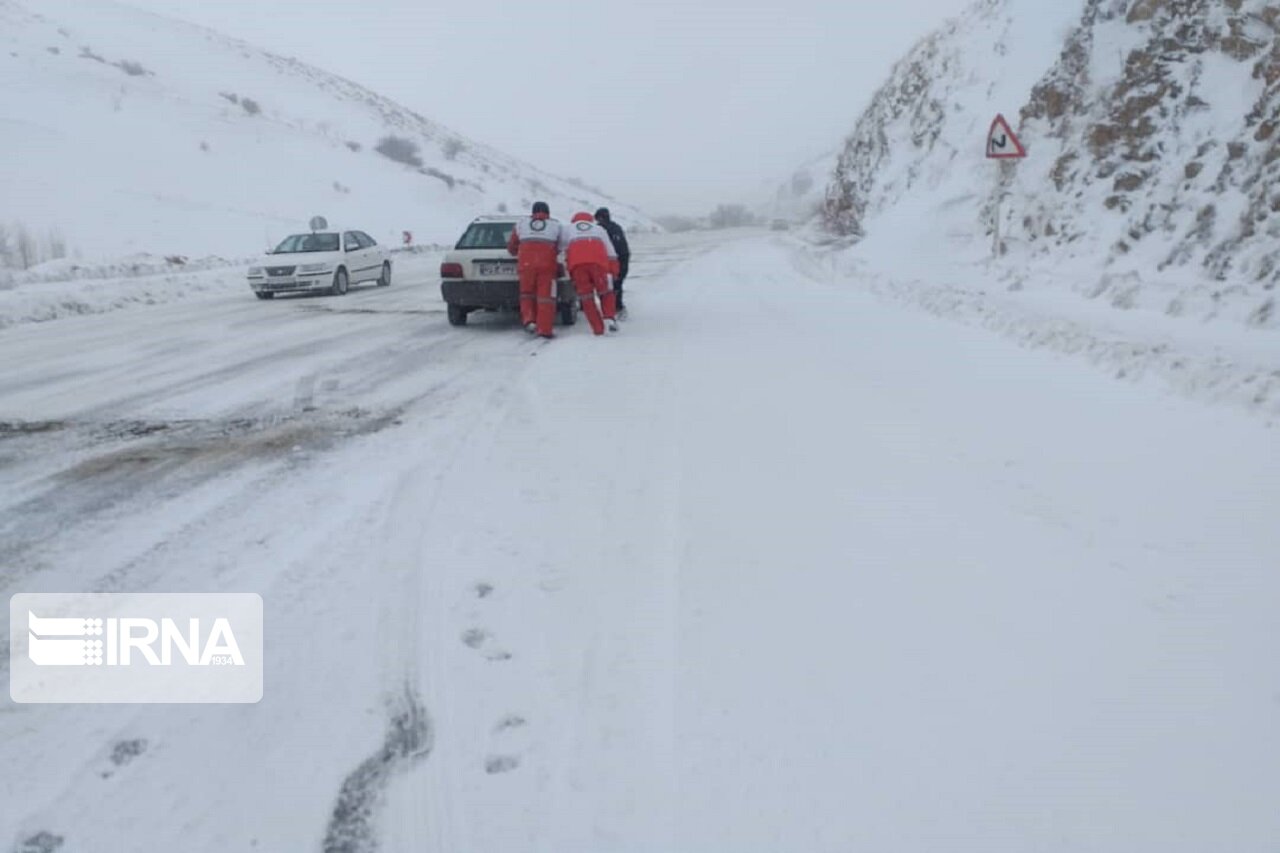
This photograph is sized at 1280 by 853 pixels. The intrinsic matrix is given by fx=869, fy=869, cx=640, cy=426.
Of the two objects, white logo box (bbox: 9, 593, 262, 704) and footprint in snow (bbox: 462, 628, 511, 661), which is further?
footprint in snow (bbox: 462, 628, 511, 661)

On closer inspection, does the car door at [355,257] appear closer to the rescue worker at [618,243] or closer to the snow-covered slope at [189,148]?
the rescue worker at [618,243]

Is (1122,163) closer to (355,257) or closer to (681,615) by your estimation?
(681,615)

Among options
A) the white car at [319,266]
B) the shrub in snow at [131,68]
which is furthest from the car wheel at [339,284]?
the shrub in snow at [131,68]

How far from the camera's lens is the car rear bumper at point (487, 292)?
12.4m

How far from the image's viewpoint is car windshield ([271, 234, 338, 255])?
1958 cm

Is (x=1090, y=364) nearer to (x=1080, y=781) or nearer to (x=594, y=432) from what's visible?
(x=594, y=432)

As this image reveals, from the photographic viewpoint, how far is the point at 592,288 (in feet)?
38.7

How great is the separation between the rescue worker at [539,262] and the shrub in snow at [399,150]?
53019 mm

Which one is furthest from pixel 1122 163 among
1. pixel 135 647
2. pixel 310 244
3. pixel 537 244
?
pixel 310 244

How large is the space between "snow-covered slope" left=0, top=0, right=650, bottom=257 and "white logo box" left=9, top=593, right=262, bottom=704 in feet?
90.7

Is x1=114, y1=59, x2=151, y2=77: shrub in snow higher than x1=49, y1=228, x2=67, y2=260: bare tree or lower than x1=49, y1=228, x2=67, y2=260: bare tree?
higher

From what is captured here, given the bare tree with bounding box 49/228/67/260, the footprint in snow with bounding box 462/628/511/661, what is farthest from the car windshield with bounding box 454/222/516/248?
the bare tree with bounding box 49/228/67/260

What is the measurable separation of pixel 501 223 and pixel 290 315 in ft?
13.4

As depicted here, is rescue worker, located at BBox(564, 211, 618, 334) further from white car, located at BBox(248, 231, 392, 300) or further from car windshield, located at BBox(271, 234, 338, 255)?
car windshield, located at BBox(271, 234, 338, 255)
